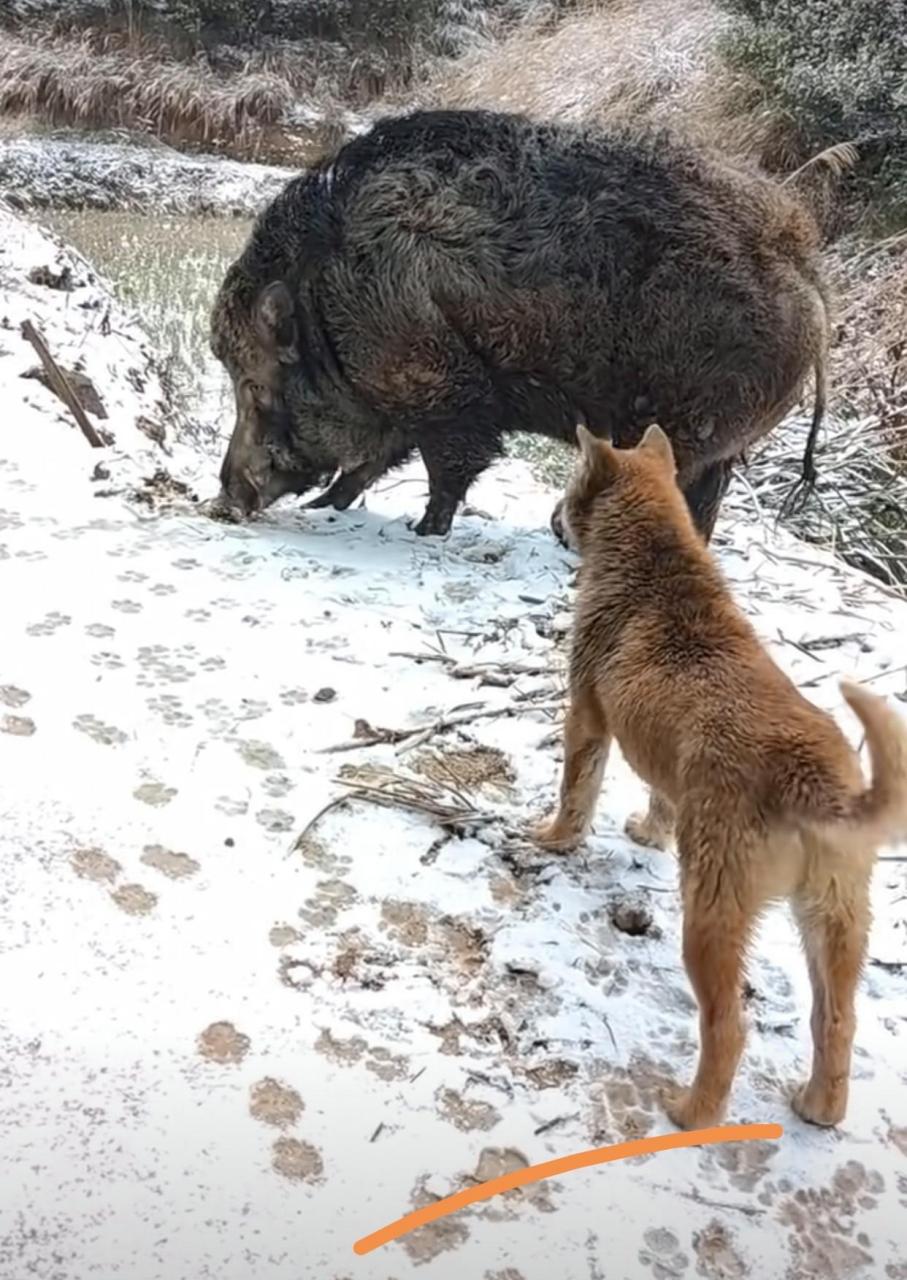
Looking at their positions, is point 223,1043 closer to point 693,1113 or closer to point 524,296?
point 693,1113

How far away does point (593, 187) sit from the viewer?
448cm

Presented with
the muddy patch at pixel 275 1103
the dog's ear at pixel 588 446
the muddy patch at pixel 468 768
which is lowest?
the muddy patch at pixel 468 768

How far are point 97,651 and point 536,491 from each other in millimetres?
2766

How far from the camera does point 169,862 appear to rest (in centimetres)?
286

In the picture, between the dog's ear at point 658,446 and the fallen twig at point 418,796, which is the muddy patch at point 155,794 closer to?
the fallen twig at point 418,796

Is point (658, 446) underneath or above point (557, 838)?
above

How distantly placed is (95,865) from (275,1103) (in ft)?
2.57

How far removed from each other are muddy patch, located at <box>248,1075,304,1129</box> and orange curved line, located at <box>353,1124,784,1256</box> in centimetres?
28

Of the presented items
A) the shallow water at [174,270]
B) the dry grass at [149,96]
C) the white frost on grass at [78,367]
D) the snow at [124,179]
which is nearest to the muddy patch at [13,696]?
the white frost on grass at [78,367]

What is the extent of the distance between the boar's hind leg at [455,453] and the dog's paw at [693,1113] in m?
2.94

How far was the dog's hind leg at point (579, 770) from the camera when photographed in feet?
9.39

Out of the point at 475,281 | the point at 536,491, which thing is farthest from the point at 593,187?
the point at 536,491

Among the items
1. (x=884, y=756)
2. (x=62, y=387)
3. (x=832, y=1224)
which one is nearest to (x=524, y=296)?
(x=62, y=387)

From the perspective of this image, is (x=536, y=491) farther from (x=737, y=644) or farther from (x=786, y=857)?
(x=786, y=857)
